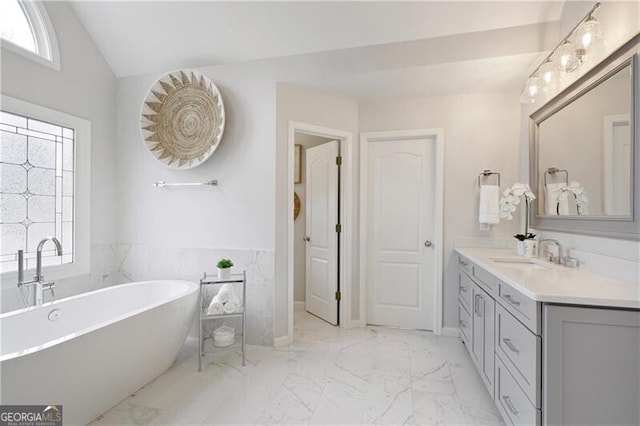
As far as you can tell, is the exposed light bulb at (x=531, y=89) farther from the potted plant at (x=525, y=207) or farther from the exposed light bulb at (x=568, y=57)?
the potted plant at (x=525, y=207)

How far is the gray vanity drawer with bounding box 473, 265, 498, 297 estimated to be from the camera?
6.18ft

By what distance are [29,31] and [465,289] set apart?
4161mm

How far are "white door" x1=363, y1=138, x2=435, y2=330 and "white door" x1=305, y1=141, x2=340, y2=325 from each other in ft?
1.23

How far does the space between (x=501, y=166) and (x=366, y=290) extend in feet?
5.92

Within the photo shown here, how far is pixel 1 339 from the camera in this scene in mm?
1859

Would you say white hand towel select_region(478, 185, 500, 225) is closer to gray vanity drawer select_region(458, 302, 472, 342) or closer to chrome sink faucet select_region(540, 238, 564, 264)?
chrome sink faucet select_region(540, 238, 564, 264)

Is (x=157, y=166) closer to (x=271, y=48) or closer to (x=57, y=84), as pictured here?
(x=57, y=84)

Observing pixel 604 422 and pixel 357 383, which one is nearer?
pixel 604 422

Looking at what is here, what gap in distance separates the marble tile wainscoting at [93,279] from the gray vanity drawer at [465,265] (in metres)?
3.35

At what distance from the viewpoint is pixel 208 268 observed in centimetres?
294

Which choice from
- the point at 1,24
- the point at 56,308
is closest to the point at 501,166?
the point at 56,308

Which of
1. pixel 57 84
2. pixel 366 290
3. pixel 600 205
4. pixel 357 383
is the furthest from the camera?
pixel 366 290

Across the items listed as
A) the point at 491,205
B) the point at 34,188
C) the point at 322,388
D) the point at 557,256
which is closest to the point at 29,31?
the point at 34,188

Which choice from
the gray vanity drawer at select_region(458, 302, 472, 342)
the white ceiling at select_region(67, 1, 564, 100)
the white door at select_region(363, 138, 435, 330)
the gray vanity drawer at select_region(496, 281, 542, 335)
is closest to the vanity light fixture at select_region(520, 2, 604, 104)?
the white ceiling at select_region(67, 1, 564, 100)
